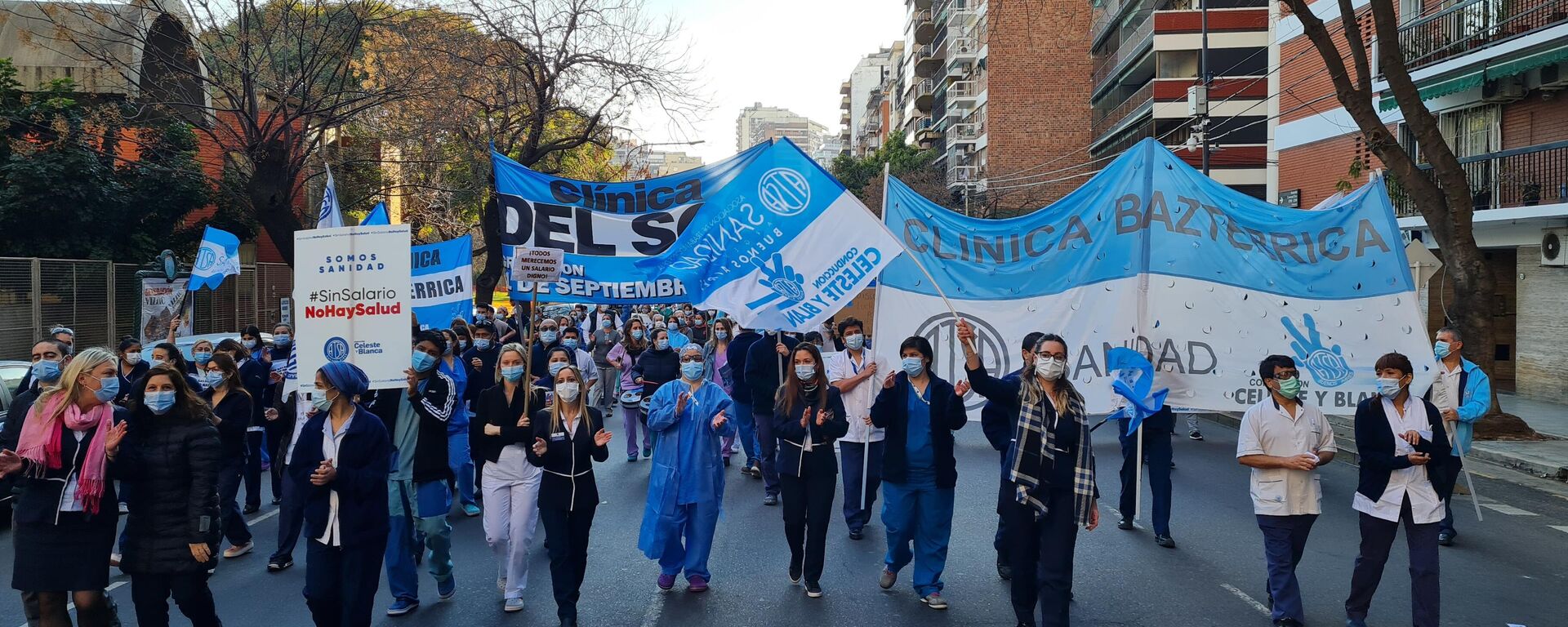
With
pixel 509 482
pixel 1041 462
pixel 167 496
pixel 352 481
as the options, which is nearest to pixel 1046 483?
pixel 1041 462

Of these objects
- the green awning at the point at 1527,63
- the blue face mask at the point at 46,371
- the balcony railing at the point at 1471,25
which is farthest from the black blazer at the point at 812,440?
the balcony railing at the point at 1471,25

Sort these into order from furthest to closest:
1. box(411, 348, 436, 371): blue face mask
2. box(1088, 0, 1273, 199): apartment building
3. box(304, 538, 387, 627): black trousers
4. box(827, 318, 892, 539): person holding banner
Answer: box(1088, 0, 1273, 199): apartment building, box(827, 318, 892, 539): person holding banner, box(411, 348, 436, 371): blue face mask, box(304, 538, 387, 627): black trousers

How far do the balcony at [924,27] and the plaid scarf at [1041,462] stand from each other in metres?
65.9

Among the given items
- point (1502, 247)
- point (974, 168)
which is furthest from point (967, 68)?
point (1502, 247)

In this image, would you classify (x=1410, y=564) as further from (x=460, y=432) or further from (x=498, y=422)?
(x=460, y=432)

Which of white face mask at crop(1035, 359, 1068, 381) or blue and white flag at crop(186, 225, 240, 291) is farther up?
blue and white flag at crop(186, 225, 240, 291)

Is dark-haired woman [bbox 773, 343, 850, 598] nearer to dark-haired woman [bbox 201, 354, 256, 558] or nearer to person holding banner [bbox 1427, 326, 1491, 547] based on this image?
dark-haired woman [bbox 201, 354, 256, 558]

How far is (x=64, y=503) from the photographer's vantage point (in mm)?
4801

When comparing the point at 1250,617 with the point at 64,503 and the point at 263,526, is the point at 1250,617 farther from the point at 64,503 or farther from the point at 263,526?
the point at 263,526

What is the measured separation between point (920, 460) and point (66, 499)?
4414 millimetres

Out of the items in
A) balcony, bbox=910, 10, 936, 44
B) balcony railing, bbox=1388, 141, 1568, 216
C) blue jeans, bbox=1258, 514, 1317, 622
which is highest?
balcony, bbox=910, 10, 936, 44

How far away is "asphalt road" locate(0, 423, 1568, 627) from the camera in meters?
6.14

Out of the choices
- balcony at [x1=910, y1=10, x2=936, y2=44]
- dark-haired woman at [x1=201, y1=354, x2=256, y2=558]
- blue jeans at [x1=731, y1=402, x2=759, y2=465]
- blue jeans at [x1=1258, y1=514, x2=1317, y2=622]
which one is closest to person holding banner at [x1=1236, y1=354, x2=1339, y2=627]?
blue jeans at [x1=1258, y1=514, x2=1317, y2=622]

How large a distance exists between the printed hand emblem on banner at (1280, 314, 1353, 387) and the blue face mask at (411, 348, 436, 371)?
5.88m
